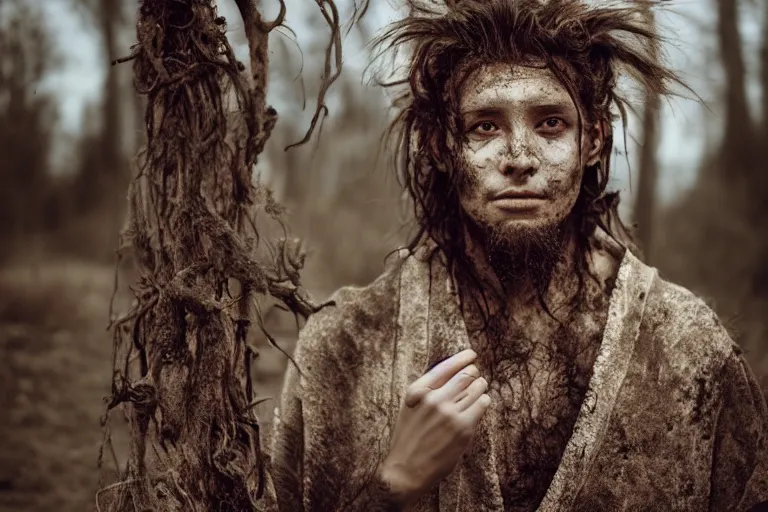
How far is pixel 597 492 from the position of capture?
212 cm

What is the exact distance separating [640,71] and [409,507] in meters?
1.55

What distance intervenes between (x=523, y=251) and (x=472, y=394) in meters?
0.48

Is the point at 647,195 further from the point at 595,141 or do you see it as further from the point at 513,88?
the point at 513,88

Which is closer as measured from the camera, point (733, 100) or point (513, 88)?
point (513, 88)

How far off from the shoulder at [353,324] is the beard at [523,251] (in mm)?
354

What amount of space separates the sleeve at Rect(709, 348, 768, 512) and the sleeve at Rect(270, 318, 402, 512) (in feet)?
3.61

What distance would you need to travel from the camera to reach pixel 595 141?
7.68 feet

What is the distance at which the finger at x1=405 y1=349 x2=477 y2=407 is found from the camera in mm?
1938

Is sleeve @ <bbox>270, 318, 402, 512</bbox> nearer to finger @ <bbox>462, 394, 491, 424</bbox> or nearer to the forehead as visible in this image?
finger @ <bbox>462, 394, 491, 424</bbox>

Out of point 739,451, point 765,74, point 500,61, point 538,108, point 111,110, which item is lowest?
point 739,451

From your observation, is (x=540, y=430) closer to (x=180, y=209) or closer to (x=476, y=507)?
(x=476, y=507)

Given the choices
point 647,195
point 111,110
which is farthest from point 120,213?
point 647,195

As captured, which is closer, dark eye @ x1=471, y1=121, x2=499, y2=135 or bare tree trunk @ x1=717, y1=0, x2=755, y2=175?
dark eye @ x1=471, y1=121, x2=499, y2=135

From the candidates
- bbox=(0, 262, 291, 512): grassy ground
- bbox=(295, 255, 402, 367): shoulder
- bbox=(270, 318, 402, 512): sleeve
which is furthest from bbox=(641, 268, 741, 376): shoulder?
bbox=(0, 262, 291, 512): grassy ground
